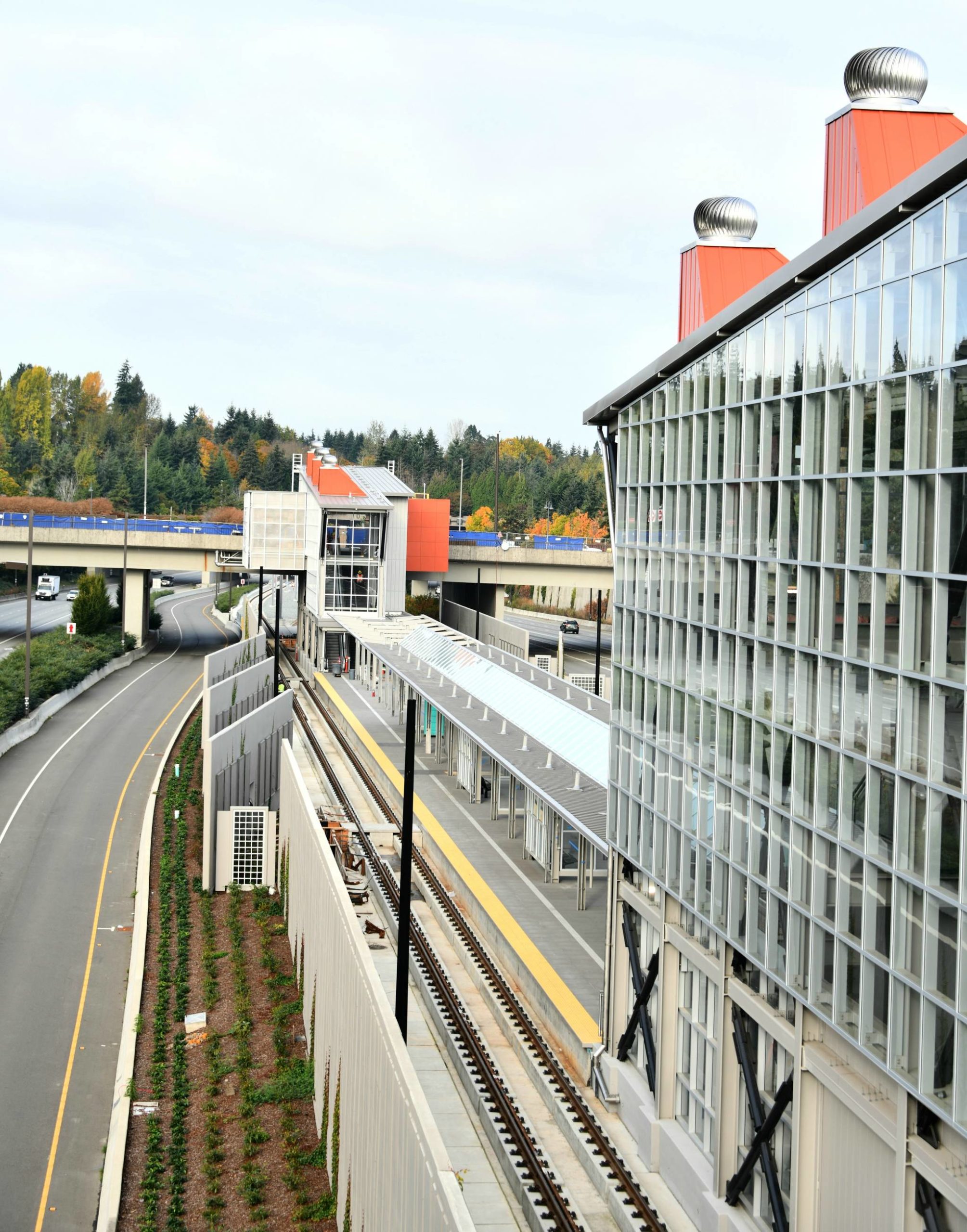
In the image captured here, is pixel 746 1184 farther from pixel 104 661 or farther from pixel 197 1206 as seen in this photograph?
pixel 104 661

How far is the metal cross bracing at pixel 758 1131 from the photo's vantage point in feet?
41.8

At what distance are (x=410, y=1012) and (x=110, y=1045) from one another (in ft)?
16.8

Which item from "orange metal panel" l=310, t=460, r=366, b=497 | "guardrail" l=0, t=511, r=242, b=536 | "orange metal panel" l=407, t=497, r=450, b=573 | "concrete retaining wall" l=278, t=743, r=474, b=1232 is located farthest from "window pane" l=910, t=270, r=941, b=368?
"guardrail" l=0, t=511, r=242, b=536

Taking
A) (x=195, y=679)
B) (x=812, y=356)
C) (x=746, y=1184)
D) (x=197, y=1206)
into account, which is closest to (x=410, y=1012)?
(x=197, y=1206)

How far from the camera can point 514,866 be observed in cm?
2820

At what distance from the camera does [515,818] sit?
32719 millimetres

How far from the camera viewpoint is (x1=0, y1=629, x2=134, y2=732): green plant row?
5000cm

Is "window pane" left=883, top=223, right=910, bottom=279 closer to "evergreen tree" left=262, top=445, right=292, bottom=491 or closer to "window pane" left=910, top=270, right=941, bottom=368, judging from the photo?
"window pane" left=910, top=270, right=941, bottom=368

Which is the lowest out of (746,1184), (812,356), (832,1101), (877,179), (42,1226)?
(42,1226)

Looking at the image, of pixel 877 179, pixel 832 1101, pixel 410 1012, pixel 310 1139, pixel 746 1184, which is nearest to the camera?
pixel 832 1101

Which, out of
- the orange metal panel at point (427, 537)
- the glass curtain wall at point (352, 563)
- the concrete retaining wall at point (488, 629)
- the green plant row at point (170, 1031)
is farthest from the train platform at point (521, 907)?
the orange metal panel at point (427, 537)

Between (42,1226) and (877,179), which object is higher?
(877,179)

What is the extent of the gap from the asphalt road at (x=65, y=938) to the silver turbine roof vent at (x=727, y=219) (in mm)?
14714

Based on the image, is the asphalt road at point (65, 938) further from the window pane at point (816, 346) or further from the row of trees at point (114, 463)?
the row of trees at point (114, 463)
